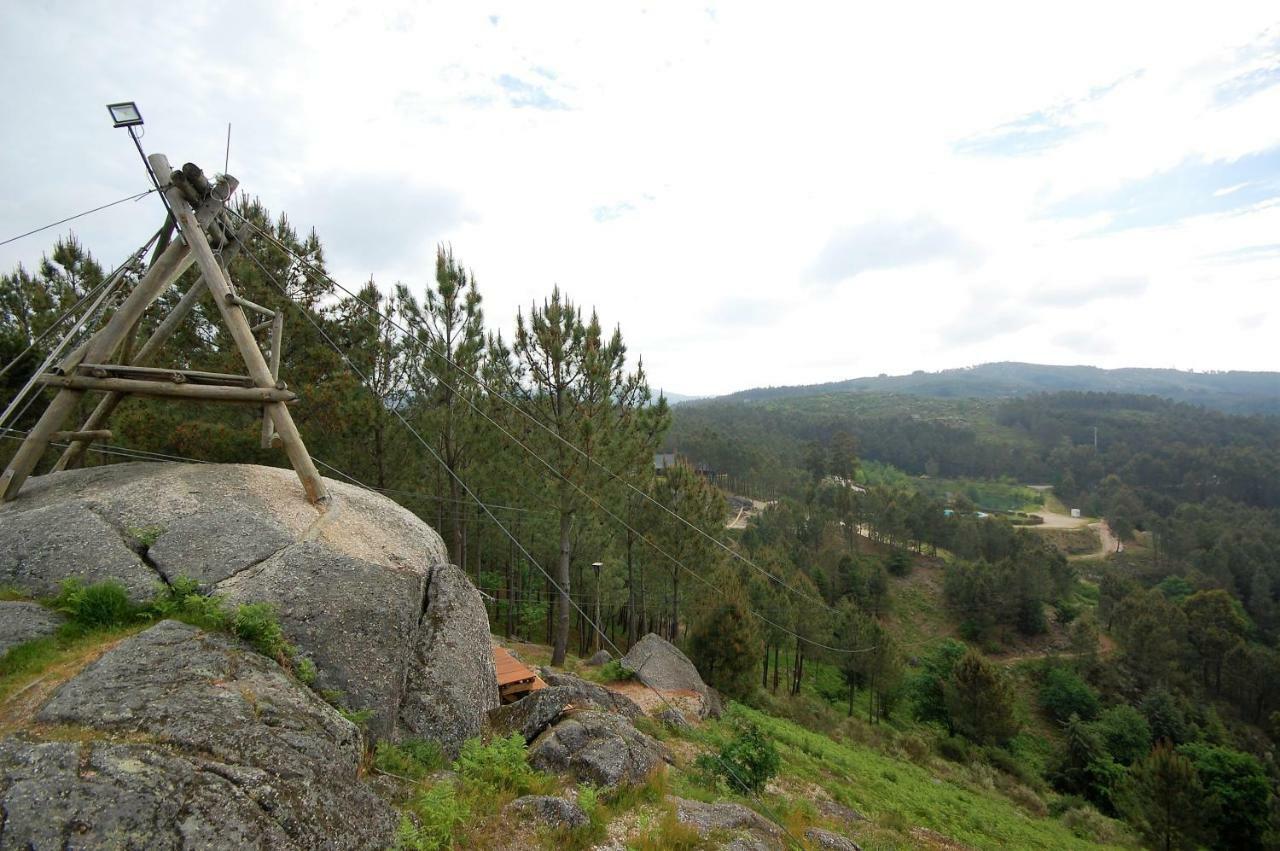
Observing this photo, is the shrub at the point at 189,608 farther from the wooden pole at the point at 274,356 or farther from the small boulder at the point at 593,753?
the small boulder at the point at 593,753

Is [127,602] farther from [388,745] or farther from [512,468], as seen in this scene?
[512,468]

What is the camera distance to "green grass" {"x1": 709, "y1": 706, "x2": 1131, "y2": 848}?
12.7 meters

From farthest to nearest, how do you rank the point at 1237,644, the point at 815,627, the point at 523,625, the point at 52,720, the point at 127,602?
the point at 1237,644
the point at 815,627
the point at 523,625
the point at 127,602
the point at 52,720

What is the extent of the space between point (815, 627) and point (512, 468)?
76.8ft

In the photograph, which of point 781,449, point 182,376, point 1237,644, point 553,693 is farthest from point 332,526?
point 781,449

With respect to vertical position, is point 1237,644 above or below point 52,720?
below

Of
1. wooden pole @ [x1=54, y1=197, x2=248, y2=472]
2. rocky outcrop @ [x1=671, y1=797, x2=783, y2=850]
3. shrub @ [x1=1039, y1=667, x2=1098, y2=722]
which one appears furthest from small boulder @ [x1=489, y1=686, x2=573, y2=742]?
shrub @ [x1=1039, y1=667, x2=1098, y2=722]

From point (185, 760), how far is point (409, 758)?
2530mm

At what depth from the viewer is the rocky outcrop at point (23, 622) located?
500cm

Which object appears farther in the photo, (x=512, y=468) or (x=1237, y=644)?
(x=1237, y=644)

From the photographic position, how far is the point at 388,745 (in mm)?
6215

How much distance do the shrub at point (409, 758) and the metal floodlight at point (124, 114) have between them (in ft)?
24.4

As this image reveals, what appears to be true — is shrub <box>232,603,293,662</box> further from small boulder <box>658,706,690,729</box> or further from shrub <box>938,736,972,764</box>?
shrub <box>938,736,972,764</box>

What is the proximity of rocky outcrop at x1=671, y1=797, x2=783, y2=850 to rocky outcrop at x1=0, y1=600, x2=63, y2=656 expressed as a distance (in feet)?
20.7
